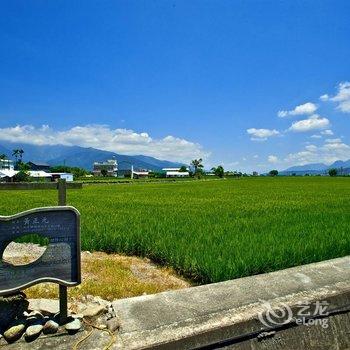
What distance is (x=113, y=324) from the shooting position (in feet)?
9.39

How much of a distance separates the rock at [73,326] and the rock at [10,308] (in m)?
0.44

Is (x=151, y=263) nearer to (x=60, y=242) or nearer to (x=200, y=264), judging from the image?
(x=200, y=264)

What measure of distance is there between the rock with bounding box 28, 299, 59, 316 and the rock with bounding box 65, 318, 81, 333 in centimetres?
34

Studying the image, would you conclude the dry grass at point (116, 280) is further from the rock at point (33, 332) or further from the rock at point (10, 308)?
the rock at point (33, 332)

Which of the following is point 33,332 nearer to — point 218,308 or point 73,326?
point 73,326

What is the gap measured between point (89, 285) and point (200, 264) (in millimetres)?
1344

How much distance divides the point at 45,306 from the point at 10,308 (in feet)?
1.09

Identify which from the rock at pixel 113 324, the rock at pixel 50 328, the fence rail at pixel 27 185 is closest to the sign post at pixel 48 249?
the rock at pixel 50 328

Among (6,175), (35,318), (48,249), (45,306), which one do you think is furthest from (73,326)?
(6,175)

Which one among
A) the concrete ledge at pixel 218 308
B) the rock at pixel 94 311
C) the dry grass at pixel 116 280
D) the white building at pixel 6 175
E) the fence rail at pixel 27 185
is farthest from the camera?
the white building at pixel 6 175

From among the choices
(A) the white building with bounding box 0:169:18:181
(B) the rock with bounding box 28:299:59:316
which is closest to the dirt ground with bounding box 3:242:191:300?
(B) the rock with bounding box 28:299:59:316

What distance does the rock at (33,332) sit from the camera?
9.05 feet

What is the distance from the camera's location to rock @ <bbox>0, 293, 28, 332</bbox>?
293 cm

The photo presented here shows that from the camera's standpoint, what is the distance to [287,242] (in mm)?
5766
